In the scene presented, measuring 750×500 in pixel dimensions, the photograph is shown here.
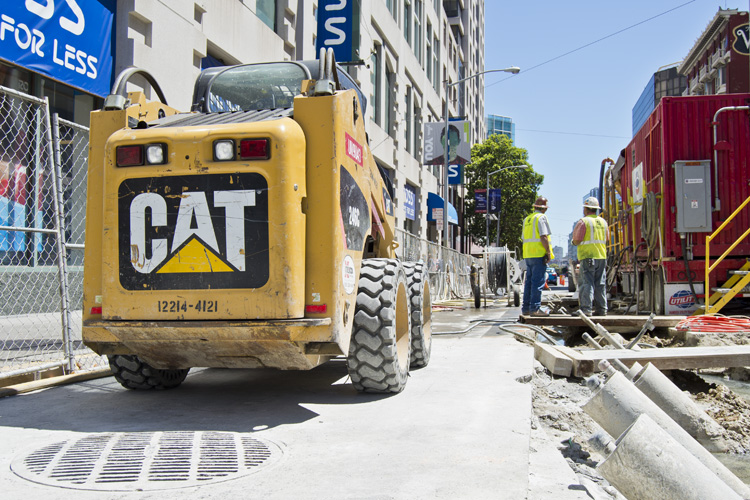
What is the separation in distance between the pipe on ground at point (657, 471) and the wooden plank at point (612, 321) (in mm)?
5953

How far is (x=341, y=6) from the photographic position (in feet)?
51.1

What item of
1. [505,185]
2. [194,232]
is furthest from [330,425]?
[505,185]

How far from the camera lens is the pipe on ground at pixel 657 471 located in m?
2.65

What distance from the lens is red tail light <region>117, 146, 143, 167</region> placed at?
3963 millimetres

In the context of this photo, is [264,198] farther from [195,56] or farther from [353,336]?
[195,56]

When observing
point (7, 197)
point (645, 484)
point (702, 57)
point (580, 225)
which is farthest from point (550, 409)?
point (702, 57)

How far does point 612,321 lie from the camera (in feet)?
28.2

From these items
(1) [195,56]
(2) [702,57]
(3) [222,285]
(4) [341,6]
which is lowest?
(3) [222,285]

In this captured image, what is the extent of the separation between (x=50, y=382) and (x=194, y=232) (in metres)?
2.37

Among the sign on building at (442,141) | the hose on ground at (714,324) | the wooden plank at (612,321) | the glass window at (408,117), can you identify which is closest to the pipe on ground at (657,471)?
the hose on ground at (714,324)

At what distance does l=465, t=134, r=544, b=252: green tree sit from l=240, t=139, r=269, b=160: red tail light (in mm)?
49369

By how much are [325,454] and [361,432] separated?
46 cm

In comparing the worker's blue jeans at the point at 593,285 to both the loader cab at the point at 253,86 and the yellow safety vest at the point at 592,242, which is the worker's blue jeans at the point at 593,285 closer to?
the yellow safety vest at the point at 592,242

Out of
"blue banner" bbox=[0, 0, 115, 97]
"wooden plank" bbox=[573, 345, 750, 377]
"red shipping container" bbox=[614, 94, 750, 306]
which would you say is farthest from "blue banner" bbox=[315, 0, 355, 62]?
"wooden plank" bbox=[573, 345, 750, 377]
